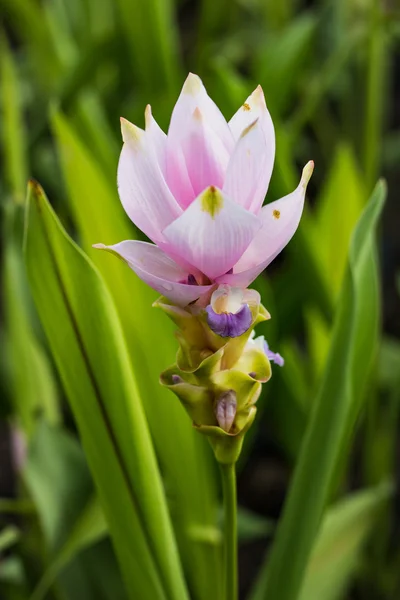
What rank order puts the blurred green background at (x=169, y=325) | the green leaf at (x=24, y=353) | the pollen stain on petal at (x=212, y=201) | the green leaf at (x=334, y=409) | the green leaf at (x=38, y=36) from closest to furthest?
the pollen stain on petal at (x=212, y=201), the green leaf at (x=334, y=409), the blurred green background at (x=169, y=325), the green leaf at (x=24, y=353), the green leaf at (x=38, y=36)

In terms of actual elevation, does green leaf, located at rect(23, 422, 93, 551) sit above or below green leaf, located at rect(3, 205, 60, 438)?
below

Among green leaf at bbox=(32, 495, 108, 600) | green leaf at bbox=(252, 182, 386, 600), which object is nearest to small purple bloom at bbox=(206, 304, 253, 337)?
green leaf at bbox=(252, 182, 386, 600)

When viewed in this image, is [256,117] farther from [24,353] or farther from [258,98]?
[24,353]

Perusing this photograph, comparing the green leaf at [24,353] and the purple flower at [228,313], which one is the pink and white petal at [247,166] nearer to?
the purple flower at [228,313]

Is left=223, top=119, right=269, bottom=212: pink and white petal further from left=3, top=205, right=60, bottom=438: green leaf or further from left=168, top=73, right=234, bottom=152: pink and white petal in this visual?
left=3, top=205, right=60, bottom=438: green leaf

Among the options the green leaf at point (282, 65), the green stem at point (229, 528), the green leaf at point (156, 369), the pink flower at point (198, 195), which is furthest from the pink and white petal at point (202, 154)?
the green leaf at point (282, 65)

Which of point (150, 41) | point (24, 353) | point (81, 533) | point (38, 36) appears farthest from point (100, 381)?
point (38, 36)

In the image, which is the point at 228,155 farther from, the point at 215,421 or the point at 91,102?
the point at 91,102
